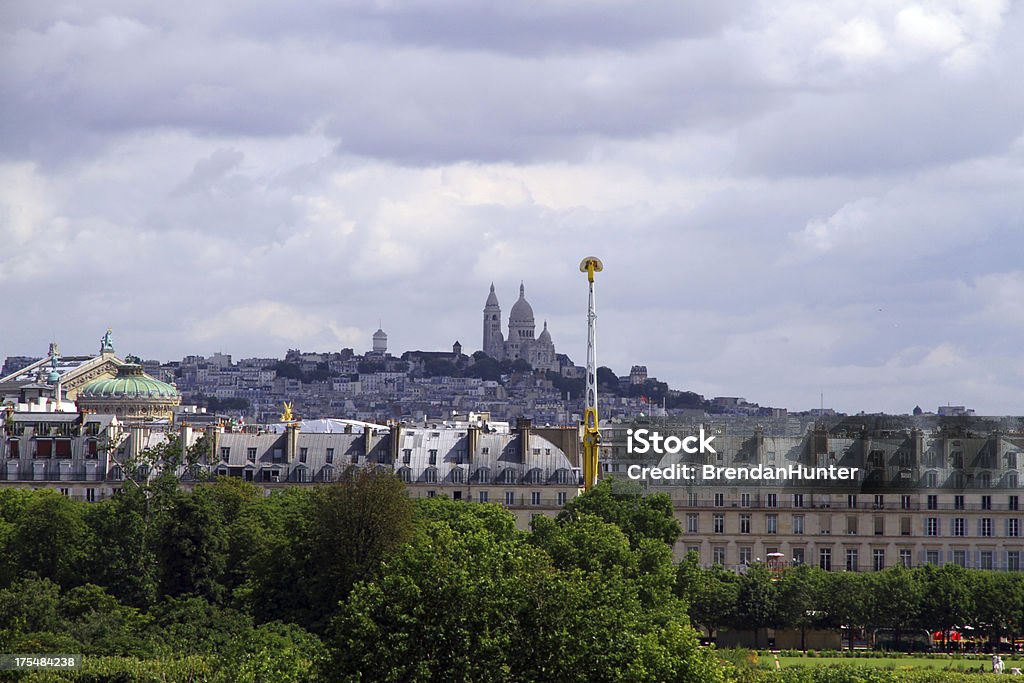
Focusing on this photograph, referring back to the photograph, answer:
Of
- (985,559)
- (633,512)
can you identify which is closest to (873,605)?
(633,512)

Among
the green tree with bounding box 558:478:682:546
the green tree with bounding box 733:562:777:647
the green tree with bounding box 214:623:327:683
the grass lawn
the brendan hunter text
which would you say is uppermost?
the brendan hunter text

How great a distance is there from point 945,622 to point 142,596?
30429 mm

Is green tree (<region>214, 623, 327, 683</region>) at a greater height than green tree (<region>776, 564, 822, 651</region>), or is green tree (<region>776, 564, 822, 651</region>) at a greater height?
green tree (<region>776, 564, 822, 651</region>)

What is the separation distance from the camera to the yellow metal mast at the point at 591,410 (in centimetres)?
11558

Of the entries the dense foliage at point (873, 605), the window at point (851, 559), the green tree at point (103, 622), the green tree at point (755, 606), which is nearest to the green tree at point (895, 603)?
the dense foliage at point (873, 605)

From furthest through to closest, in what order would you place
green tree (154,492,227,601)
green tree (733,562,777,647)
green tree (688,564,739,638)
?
green tree (733,562,777,647), green tree (688,564,739,638), green tree (154,492,227,601)

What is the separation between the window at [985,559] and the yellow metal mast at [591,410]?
18643 millimetres

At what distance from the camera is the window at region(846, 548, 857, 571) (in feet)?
332

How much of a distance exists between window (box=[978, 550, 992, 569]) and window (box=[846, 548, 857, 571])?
5.51 m

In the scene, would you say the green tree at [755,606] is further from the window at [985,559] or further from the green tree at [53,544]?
the green tree at [53,544]

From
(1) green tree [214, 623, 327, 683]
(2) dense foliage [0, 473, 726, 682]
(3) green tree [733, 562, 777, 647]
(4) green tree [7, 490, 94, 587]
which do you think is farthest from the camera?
(3) green tree [733, 562, 777, 647]

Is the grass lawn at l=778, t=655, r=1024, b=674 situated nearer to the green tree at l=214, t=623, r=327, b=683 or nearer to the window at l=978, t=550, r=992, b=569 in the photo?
the green tree at l=214, t=623, r=327, b=683

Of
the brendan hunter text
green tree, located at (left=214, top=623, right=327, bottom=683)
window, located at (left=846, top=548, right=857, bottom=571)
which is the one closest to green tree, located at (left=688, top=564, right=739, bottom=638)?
window, located at (left=846, top=548, right=857, bottom=571)

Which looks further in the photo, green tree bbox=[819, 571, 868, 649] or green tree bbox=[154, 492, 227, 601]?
green tree bbox=[819, 571, 868, 649]
